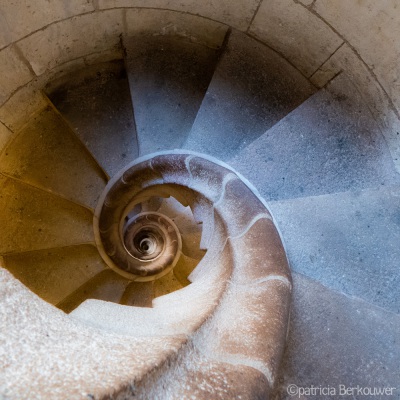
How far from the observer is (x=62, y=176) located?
4.46m

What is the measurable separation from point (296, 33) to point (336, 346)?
2623 mm

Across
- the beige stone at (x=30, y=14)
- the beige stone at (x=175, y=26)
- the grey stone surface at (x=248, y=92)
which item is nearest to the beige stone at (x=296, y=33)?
the grey stone surface at (x=248, y=92)

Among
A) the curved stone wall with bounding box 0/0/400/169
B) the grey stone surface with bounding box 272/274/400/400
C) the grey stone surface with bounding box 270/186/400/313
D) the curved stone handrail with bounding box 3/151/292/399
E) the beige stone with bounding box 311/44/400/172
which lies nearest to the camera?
the curved stone handrail with bounding box 3/151/292/399

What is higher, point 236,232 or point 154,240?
point 154,240

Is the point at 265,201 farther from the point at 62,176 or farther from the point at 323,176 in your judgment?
the point at 62,176

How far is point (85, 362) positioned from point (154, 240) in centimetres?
556

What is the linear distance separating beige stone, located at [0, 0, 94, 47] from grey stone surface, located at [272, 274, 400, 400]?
9.43ft

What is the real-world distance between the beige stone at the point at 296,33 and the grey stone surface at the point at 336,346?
6.78 feet

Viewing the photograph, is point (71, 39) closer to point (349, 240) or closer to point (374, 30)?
point (374, 30)

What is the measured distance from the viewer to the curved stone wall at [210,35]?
119 inches

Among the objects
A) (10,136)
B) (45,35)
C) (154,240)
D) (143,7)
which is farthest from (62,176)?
(154,240)

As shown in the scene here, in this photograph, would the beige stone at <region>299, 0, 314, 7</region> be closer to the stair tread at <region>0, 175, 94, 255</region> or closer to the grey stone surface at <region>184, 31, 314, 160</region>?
the grey stone surface at <region>184, 31, 314, 160</region>

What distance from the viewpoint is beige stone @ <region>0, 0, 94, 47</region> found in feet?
10.1

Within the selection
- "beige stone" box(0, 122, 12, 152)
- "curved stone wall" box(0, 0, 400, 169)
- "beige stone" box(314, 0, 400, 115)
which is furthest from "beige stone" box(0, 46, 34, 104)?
"beige stone" box(314, 0, 400, 115)
